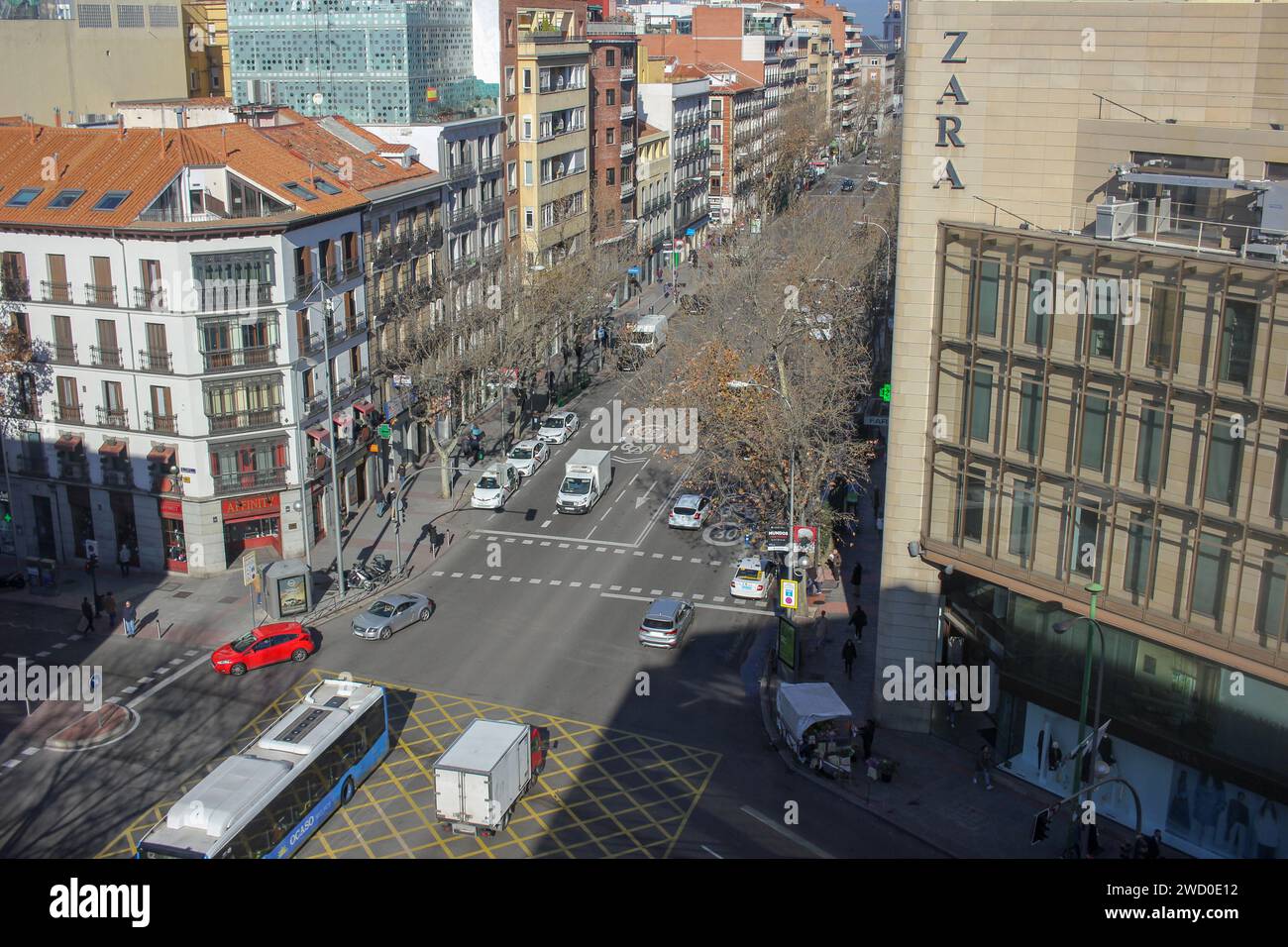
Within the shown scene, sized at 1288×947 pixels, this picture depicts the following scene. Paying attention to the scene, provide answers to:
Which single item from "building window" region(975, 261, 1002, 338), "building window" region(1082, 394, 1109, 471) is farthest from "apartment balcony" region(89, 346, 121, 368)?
"building window" region(1082, 394, 1109, 471)

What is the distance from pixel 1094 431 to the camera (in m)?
32.9

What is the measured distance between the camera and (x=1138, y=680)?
108ft

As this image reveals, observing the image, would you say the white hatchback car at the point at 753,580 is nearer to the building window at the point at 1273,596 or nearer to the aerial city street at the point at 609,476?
the aerial city street at the point at 609,476

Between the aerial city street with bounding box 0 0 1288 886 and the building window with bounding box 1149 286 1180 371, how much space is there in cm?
10

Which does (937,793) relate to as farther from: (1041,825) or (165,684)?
(165,684)

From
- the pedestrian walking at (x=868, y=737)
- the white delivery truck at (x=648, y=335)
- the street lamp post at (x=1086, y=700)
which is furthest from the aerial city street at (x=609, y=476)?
the white delivery truck at (x=648, y=335)

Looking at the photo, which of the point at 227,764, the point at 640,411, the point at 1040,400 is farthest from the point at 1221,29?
the point at 640,411

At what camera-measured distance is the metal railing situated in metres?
51.7

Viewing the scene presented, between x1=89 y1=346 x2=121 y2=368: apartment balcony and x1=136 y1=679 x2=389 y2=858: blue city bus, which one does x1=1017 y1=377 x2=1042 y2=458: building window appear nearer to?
x1=136 y1=679 x2=389 y2=858: blue city bus

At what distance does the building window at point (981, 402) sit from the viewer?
35656 mm

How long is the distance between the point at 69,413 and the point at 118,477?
346cm

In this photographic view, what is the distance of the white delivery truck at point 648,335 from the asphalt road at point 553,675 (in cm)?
2287

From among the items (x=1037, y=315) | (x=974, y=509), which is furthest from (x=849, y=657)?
(x=1037, y=315)
